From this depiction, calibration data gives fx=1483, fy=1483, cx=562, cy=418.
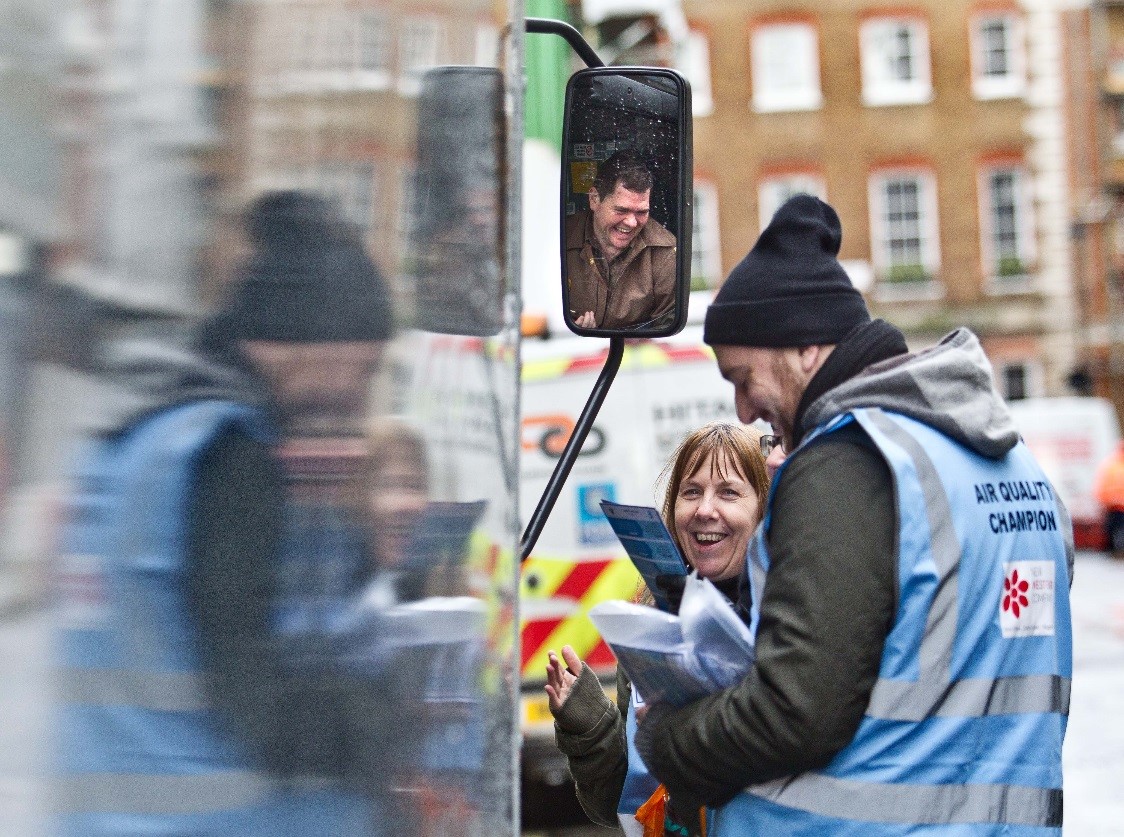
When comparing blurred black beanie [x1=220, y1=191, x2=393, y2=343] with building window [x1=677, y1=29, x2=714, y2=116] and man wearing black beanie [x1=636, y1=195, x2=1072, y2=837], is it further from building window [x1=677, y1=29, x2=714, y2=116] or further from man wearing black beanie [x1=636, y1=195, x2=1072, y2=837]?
building window [x1=677, y1=29, x2=714, y2=116]

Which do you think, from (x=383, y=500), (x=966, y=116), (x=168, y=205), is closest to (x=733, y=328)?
(x=383, y=500)

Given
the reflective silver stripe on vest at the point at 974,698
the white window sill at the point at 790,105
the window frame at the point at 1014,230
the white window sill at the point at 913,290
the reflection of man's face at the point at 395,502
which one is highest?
the white window sill at the point at 790,105

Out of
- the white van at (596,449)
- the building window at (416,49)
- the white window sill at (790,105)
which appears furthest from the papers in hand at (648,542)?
the white window sill at (790,105)

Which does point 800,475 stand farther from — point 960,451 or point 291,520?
point 291,520

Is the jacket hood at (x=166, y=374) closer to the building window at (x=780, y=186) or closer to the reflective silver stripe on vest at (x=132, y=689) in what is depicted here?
the reflective silver stripe on vest at (x=132, y=689)

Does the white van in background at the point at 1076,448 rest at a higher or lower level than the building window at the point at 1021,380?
lower

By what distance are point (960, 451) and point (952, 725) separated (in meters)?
0.35

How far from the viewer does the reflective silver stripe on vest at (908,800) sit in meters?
1.80

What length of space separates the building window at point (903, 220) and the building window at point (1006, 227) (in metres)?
0.99

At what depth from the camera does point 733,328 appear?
78.5 inches

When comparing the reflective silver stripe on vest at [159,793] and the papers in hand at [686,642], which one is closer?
the reflective silver stripe on vest at [159,793]

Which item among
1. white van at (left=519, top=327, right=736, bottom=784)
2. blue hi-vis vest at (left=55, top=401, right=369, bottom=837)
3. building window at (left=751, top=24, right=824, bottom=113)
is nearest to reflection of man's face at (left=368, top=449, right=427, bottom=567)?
blue hi-vis vest at (left=55, top=401, right=369, bottom=837)

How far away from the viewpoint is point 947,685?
1807 millimetres

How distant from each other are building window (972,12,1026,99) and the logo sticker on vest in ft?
91.5
